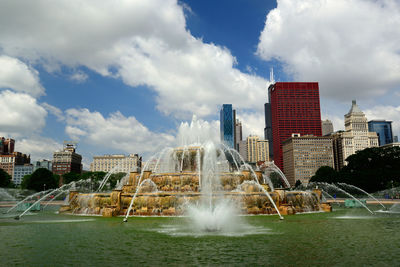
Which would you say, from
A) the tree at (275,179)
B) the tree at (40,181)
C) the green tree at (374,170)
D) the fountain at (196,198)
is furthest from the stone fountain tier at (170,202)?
the tree at (275,179)

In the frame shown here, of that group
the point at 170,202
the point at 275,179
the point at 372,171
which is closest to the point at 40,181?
the point at 170,202

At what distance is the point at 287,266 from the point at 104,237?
29.4 feet

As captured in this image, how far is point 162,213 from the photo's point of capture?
82.8ft

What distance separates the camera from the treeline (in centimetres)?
8494

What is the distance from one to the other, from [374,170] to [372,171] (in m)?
1.96

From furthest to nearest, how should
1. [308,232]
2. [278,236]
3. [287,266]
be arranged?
[308,232] → [278,236] → [287,266]

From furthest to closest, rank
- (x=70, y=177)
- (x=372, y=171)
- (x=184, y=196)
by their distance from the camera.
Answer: (x=70, y=177) < (x=372, y=171) < (x=184, y=196)

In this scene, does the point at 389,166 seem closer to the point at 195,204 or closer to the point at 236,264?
the point at 195,204

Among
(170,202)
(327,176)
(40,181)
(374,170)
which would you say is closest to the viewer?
(170,202)

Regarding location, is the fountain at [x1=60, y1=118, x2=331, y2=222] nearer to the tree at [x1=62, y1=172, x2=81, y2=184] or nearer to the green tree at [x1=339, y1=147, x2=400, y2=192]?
the green tree at [x1=339, y1=147, x2=400, y2=192]

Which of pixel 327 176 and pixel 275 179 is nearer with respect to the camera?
pixel 327 176

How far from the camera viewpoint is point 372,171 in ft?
293

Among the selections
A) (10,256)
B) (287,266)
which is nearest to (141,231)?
(10,256)

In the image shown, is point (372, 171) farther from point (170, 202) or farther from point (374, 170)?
point (170, 202)
